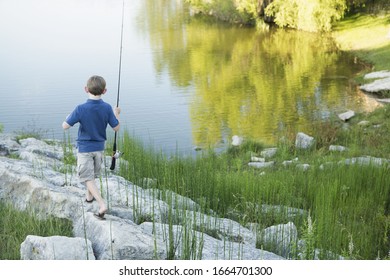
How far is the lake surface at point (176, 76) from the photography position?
16969mm

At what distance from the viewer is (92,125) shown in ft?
17.2

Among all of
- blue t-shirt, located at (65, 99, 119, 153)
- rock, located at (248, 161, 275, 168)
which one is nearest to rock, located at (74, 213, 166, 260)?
blue t-shirt, located at (65, 99, 119, 153)

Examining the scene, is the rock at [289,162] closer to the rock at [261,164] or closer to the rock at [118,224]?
the rock at [261,164]

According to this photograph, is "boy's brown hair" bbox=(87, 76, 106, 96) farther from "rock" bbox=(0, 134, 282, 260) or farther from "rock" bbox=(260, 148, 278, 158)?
"rock" bbox=(260, 148, 278, 158)

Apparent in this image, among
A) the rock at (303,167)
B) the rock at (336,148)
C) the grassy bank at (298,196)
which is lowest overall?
the rock at (336,148)

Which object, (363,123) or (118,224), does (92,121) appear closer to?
(118,224)

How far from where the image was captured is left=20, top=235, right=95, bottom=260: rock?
4.38 meters

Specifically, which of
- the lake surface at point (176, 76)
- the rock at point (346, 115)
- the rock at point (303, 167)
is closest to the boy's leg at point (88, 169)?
the lake surface at point (176, 76)

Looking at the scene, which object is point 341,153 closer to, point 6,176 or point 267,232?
point 267,232

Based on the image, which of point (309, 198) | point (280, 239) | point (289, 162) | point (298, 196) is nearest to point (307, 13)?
point (289, 162)

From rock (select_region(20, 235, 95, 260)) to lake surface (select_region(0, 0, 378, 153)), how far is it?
245 inches

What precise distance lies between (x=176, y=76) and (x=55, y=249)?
787 inches

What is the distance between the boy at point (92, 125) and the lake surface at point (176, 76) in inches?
208

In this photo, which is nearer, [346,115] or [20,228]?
[20,228]
